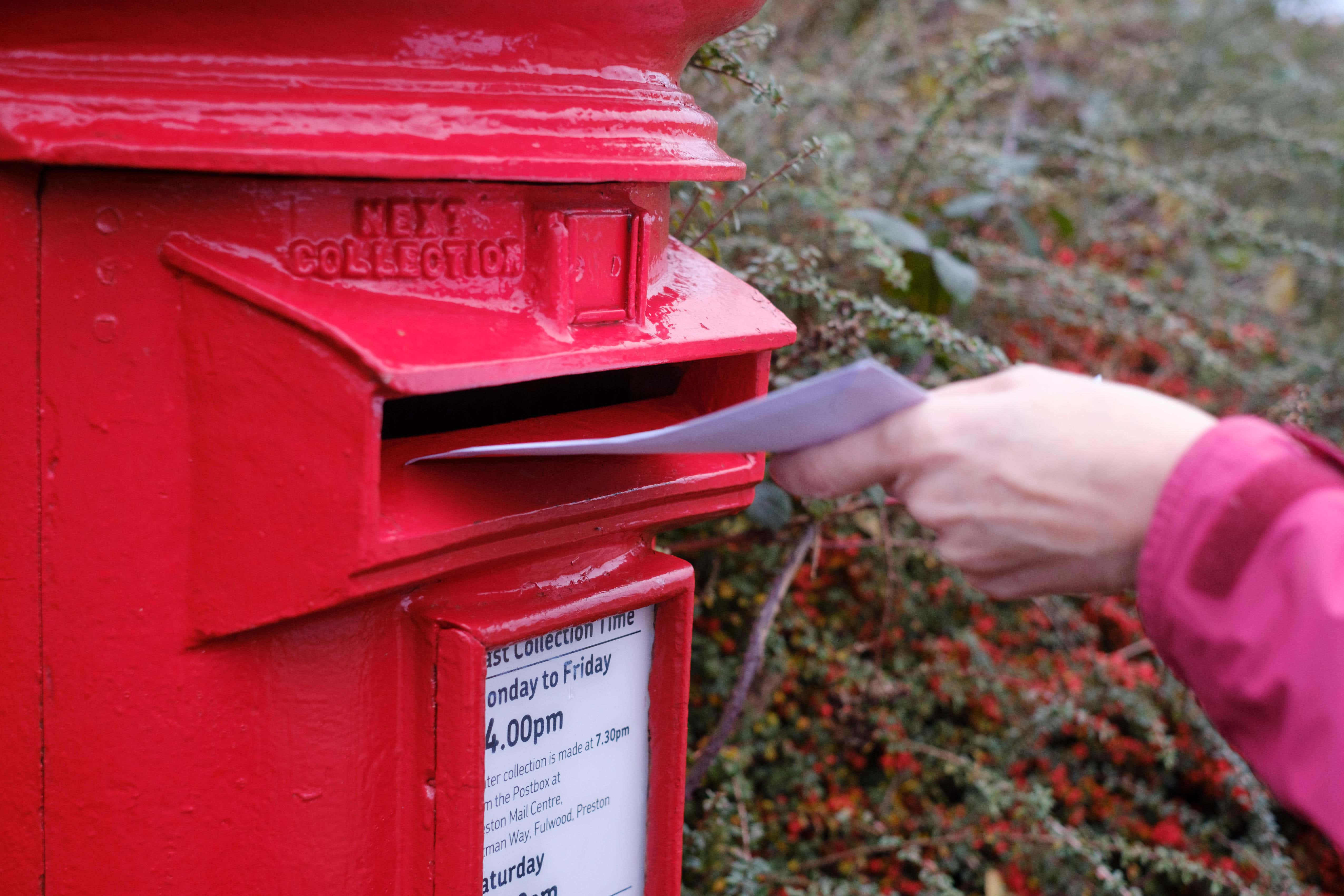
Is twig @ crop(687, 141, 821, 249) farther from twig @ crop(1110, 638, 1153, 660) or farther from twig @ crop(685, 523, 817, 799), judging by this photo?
twig @ crop(1110, 638, 1153, 660)

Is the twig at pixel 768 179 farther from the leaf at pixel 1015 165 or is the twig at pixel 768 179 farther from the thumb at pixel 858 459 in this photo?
the leaf at pixel 1015 165

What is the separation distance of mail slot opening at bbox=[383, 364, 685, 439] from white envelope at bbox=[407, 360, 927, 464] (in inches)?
6.8

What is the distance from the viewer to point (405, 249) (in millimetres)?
1052

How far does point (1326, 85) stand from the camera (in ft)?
13.4

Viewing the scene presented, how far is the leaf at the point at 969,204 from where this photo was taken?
2.86 m

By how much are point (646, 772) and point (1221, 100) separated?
14.1 feet

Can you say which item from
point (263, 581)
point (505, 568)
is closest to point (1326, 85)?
point (505, 568)

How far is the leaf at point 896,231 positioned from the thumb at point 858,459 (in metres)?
1.43

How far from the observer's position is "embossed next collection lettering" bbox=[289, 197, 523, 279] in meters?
1.02

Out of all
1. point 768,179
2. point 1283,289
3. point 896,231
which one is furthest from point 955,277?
point 1283,289

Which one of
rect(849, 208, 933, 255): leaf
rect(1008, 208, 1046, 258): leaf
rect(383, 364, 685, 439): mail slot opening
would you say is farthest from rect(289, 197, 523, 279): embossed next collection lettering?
rect(1008, 208, 1046, 258): leaf

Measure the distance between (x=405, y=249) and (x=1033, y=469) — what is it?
623mm

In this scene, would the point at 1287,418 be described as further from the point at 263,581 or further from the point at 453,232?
the point at 263,581

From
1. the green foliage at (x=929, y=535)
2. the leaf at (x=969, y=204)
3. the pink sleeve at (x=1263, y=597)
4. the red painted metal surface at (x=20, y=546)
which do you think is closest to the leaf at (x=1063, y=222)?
the green foliage at (x=929, y=535)
